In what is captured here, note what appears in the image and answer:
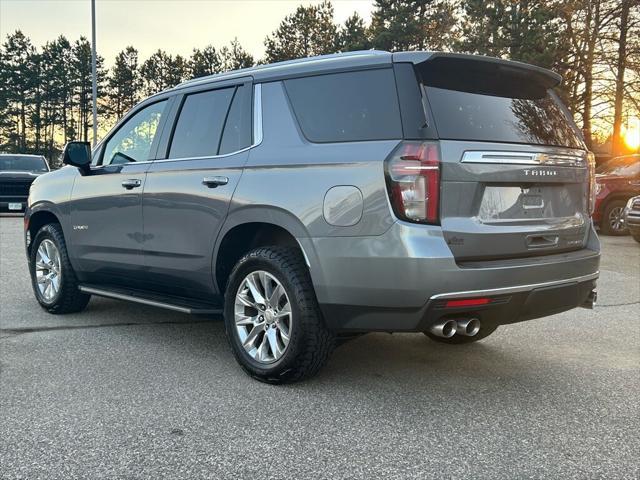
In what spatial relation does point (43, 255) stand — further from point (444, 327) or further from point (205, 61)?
point (205, 61)

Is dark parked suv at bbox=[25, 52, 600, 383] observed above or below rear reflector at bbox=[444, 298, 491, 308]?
above

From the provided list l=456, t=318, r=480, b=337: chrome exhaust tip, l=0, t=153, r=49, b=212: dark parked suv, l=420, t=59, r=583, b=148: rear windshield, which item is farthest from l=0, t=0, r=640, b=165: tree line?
l=0, t=153, r=49, b=212: dark parked suv

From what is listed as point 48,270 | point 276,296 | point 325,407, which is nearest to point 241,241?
point 276,296

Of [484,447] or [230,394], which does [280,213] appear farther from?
[484,447]

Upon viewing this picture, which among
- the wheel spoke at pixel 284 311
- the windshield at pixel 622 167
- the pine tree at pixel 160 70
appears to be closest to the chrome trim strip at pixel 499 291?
the wheel spoke at pixel 284 311

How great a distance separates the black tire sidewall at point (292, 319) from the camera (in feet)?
11.7

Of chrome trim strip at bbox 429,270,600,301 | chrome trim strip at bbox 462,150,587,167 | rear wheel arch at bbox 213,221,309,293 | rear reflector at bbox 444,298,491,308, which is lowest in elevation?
rear reflector at bbox 444,298,491,308

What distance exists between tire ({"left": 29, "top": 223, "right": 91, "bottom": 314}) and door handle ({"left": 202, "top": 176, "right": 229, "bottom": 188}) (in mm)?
2040

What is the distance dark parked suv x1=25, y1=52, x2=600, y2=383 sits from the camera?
319 centimetres

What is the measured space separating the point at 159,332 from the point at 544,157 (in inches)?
124

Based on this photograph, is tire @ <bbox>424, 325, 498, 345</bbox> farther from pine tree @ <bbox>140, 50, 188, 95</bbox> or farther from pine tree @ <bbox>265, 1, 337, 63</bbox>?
pine tree @ <bbox>140, 50, 188, 95</bbox>

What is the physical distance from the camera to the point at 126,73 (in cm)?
6719

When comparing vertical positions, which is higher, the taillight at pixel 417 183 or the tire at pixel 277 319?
the taillight at pixel 417 183

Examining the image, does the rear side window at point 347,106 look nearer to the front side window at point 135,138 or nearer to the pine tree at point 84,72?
the front side window at point 135,138
